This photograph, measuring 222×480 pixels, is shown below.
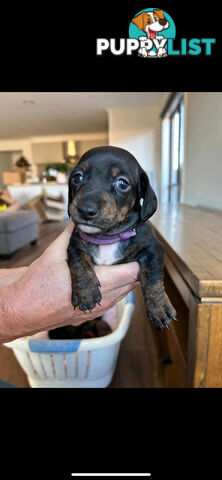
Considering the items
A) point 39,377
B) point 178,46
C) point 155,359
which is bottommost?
point 155,359

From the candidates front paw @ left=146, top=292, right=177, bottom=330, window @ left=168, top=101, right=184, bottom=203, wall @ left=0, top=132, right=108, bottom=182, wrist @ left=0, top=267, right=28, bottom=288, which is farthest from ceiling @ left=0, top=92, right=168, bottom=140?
front paw @ left=146, top=292, right=177, bottom=330

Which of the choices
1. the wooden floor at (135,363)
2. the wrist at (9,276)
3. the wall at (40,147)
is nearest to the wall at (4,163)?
the wall at (40,147)

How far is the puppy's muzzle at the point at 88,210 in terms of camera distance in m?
0.38

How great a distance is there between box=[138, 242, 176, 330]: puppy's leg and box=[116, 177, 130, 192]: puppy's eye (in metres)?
0.15

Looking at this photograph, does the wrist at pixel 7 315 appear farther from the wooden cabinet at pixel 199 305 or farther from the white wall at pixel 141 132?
the white wall at pixel 141 132

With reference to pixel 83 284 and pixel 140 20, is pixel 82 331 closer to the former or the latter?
pixel 83 284

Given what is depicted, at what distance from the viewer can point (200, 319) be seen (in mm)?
530

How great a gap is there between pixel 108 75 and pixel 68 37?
39cm

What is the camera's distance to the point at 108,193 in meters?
0.44

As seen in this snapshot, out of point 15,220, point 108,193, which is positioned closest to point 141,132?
point 15,220

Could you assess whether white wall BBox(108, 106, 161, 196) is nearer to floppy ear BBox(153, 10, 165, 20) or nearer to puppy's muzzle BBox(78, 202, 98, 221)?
floppy ear BBox(153, 10, 165, 20)
